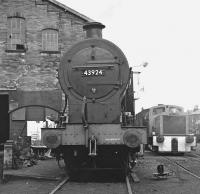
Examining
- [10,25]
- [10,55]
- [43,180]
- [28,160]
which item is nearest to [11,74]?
[10,55]

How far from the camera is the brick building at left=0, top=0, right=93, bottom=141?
18156mm

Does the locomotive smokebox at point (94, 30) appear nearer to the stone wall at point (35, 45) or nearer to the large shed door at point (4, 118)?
the stone wall at point (35, 45)

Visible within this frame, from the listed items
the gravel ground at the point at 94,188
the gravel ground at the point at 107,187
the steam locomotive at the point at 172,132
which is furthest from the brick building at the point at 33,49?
the gravel ground at the point at 94,188

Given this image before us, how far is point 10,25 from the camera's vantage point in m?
18.7

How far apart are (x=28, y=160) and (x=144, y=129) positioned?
20.3ft

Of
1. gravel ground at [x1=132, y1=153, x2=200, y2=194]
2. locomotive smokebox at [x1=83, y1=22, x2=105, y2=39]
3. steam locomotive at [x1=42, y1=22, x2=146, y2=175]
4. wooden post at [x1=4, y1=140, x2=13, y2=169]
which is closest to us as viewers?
gravel ground at [x1=132, y1=153, x2=200, y2=194]

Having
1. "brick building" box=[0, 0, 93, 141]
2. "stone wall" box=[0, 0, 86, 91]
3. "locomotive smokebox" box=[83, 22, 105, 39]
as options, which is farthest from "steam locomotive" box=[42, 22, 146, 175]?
"stone wall" box=[0, 0, 86, 91]

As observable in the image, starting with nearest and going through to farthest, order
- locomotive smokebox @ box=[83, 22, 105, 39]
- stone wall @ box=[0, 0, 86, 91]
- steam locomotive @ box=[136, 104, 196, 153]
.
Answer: locomotive smokebox @ box=[83, 22, 105, 39] → steam locomotive @ box=[136, 104, 196, 153] → stone wall @ box=[0, 0, 86, 91]

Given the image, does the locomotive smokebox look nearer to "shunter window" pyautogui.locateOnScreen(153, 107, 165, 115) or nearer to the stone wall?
the stone wall

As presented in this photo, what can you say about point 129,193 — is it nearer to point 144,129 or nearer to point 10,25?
point 144,129

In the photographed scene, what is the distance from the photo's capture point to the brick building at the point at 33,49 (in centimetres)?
1816

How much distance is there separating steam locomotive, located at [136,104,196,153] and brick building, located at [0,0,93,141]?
4.85 m

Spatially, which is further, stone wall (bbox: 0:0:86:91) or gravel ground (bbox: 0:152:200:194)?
stone wall (bbox: 0:0:86:91)

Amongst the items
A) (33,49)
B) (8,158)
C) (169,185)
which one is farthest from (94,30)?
(33,49)
